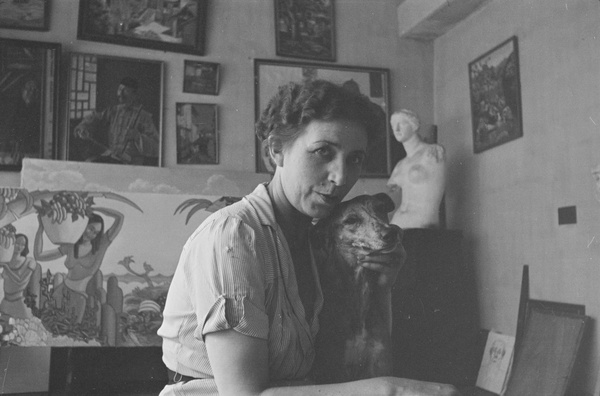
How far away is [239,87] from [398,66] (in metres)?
1.06

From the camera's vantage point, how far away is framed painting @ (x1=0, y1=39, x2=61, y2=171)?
3051 millimetres

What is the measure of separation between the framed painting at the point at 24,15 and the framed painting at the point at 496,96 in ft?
7.95

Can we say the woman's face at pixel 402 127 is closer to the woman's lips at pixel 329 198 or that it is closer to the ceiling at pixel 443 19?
the ceiling at pixel 443 19

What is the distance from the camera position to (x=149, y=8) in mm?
3332

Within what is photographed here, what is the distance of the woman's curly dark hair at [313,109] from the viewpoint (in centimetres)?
102

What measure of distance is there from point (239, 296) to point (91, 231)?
1.98 meters

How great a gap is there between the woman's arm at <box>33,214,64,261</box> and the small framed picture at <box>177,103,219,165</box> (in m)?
0.93

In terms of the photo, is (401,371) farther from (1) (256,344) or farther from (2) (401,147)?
(1) (256,344)

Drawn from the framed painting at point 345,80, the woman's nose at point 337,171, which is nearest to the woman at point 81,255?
the framed painting at point 345,80

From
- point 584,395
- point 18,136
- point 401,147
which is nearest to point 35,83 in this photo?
point 18,136

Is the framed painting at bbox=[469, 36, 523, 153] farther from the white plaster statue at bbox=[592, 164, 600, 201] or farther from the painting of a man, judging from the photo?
the painting of a man

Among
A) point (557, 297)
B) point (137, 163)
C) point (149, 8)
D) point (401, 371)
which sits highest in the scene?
point (149, 8)

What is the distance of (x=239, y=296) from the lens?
88 cm

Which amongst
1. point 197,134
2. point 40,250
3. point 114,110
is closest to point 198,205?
point 197,134
